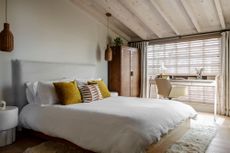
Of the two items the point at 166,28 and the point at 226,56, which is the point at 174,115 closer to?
the point at 226,56

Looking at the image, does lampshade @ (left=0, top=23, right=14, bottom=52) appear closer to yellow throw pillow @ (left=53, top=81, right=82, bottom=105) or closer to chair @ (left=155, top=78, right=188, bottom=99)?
yellow throw pillow @ (left=53, top=81, right=82, bottom=105)

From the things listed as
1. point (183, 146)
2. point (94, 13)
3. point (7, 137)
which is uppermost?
point (94, 13)

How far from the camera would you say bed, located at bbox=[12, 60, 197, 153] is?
1.85 metres

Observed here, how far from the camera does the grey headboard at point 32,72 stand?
3.04 metres

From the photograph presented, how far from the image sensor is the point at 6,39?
272cm

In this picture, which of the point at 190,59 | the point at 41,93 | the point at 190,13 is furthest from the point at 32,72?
the point at 190,59

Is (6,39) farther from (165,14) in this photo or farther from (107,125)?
(165,14)

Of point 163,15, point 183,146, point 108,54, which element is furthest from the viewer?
point 108,54

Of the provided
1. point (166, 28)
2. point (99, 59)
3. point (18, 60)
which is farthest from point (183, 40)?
point (18, 60)

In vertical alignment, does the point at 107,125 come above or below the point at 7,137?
above

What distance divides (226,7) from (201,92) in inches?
86.0

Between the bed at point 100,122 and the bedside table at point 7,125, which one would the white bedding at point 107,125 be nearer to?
the bed at point 100,122

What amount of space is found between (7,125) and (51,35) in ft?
6.18

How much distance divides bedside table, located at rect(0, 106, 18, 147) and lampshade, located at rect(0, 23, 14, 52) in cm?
91
